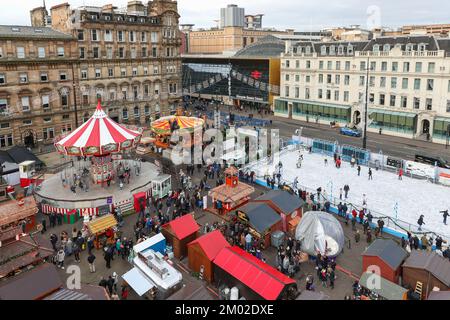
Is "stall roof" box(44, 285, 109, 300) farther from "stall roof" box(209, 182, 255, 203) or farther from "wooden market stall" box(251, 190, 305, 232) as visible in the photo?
"stall roof" box(209, 182, 255, 203)

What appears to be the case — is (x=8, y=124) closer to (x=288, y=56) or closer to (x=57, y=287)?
(x=57, y=287)

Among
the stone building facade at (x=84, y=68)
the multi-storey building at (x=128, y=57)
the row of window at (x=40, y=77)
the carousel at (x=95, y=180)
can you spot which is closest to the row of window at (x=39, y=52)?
the stone building facade at (x=84, y=68)

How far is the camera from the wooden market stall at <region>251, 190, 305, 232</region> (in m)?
24.3

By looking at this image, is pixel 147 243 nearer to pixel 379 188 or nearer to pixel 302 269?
pixel 302 269

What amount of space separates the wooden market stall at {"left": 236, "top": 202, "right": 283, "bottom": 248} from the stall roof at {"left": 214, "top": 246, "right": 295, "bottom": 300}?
149 inches

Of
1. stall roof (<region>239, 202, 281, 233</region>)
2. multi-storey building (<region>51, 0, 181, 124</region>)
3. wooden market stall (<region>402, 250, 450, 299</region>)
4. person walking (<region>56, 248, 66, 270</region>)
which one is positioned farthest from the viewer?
multi-storey building (<region>51, 0, 181, 124</region>)

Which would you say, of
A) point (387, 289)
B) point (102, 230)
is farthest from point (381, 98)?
point (102, 230)

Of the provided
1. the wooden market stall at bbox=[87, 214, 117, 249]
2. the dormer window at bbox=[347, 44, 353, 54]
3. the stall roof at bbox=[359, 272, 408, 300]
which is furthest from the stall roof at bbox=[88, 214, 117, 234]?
the dormer window at bbox=[347, 44, 353, 54]

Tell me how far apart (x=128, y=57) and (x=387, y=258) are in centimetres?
4651

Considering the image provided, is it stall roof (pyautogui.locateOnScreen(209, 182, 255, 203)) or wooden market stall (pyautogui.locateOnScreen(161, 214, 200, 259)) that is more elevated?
stall roof (pyautogui.locateOnScreen(209, 182, 255, 203))

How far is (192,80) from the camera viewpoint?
87125 mm

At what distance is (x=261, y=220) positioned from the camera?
2302 centimetres

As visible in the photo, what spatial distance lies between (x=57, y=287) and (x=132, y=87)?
43.3m

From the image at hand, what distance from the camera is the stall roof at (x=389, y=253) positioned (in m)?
18.3
